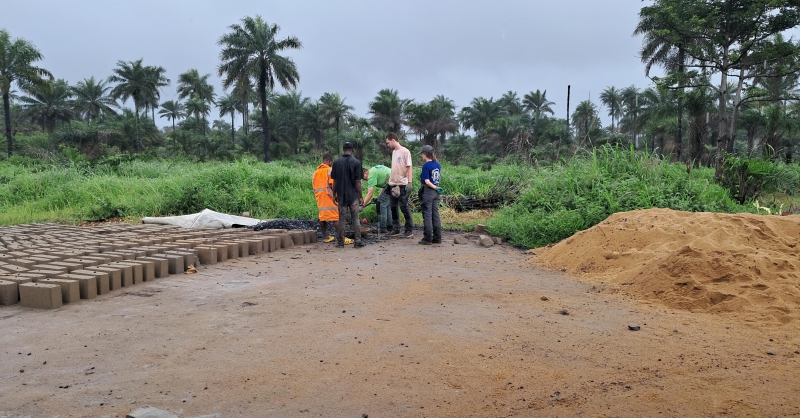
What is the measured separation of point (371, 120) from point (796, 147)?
30419 millimetres

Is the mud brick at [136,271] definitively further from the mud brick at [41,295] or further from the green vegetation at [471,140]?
the green vegetation at [471,140]

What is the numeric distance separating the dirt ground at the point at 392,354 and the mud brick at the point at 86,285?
0.42 feet

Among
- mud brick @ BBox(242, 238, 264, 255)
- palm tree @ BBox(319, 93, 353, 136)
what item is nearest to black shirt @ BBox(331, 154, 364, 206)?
mud brick @ BBox(242, 238, 264, 255)

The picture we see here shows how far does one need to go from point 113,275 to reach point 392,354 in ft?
10.3

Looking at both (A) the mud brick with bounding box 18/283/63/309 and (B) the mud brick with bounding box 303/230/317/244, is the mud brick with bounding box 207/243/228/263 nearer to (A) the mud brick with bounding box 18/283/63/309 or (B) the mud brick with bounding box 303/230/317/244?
(B) the mud brick with bounding box 303/230/317/244

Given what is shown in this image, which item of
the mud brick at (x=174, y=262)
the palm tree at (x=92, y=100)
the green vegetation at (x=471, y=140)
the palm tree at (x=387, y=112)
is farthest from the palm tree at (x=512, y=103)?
the mud brick at (x=174, y=262)

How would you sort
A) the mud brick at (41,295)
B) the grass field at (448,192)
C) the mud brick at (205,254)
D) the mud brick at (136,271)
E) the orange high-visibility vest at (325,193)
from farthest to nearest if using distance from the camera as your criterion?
the orange high-visibility vest at (325,193), the grass field at (448,192), the mud brick at (205,254), the mud brick at (136,271), the mud brick at (41,295)

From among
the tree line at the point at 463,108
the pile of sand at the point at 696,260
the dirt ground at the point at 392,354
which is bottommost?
the dirt ground at the point at 392,354

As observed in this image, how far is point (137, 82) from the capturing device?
42312 millimetres

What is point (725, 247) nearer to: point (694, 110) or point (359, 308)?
point (359, 308)

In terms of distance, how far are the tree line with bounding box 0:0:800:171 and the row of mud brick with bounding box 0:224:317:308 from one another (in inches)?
382

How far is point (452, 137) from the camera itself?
163 ft

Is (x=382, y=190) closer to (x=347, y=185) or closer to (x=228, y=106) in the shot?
(x=347, y=185)

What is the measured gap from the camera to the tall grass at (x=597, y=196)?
790cm
